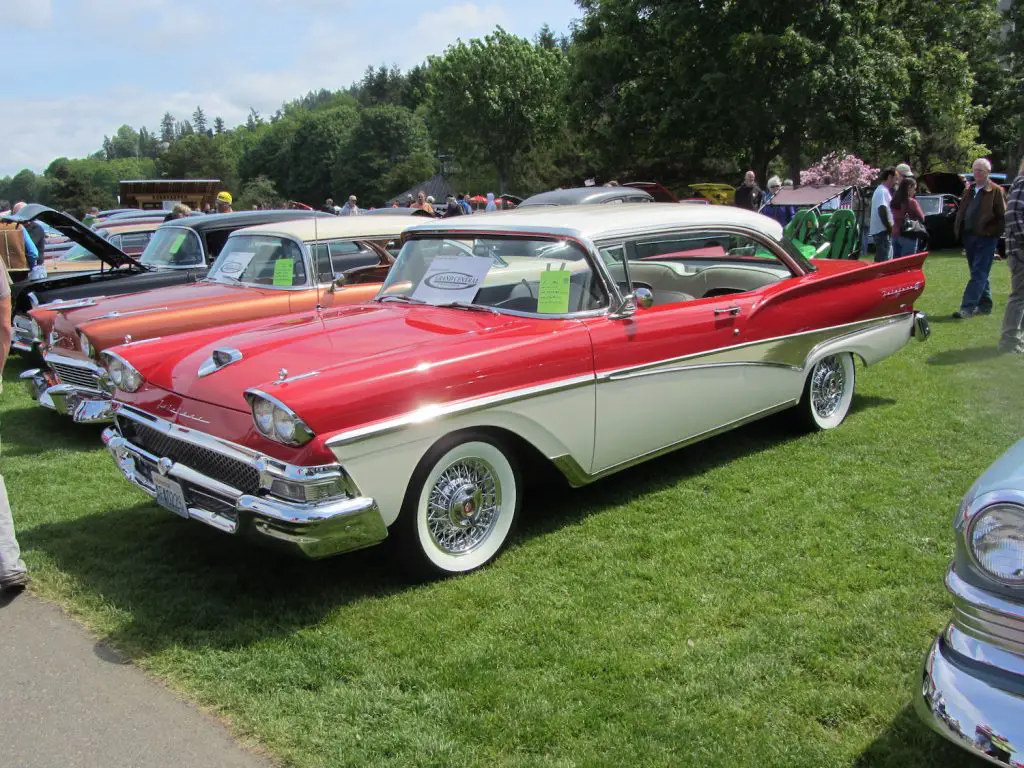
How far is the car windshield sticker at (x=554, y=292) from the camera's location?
4398 mm

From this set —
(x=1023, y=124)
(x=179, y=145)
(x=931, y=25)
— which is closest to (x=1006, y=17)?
(x=1023, y=124)

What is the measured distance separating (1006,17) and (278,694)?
4259 cm

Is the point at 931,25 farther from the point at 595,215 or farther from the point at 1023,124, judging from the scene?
the point at 595,215

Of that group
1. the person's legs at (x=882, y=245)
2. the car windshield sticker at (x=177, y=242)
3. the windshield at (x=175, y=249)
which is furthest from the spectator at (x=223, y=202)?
the person's legs at (x=882, y=245)

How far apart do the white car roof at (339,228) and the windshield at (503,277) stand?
2.22 m

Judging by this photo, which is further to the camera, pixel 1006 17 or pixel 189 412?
pixel 1006 17

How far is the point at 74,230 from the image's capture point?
8.23 m

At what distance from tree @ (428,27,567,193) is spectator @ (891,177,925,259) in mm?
38748

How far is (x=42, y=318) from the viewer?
23.4ft

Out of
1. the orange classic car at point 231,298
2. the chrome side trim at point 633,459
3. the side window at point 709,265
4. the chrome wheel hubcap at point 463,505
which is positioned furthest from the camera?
the orange classic car at point 231,298

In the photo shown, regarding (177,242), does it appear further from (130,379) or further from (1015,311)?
(1015,311)

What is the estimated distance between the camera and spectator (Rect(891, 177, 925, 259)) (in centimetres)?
1077

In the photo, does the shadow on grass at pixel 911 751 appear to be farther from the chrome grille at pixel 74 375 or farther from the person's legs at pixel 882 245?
the person's legs at pixel 882 245

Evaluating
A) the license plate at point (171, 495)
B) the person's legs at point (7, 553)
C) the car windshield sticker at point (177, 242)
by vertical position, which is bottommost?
the person's legs at point (7, 553)
